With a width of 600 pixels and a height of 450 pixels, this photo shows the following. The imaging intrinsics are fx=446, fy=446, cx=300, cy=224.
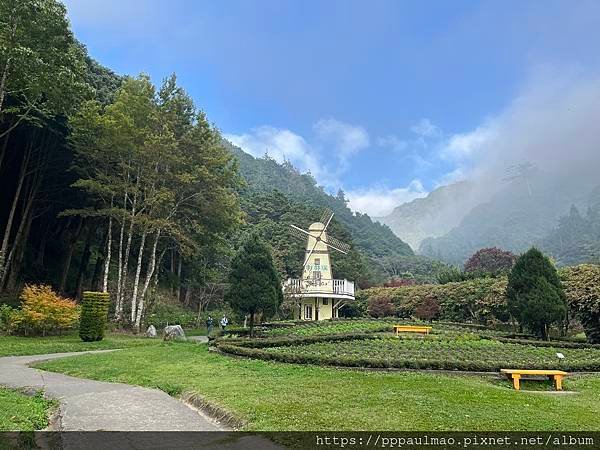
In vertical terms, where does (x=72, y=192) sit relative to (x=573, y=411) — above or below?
above

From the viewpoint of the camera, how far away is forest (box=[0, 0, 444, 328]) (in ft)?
58.2

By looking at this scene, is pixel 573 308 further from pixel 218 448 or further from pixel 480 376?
pixel 218 448

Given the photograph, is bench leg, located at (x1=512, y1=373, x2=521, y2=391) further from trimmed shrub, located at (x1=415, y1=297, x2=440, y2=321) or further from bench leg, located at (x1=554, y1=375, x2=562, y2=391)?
trimmed shrub, located at (x1=415, y1=297, x2=440, y2=321)

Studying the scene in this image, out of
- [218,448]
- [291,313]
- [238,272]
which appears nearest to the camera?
[218,448]

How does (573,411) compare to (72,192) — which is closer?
(573,411)

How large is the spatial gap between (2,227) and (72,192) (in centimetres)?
437

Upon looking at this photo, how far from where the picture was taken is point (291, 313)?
3812 cm

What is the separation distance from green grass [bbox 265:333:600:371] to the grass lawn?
1.95ft

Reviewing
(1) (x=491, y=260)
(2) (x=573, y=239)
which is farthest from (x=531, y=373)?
(2) (x=573, y=239)

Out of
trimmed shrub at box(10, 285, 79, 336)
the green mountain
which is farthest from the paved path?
the green mountain

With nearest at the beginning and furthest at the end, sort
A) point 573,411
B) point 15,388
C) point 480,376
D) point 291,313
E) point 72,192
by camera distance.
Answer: point 573,411
point 15,388
point 480,376
point 72,192
point 291,313

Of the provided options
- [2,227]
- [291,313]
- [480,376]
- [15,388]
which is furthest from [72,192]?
[480,376]

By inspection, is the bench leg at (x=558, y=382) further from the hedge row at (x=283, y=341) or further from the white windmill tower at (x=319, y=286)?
the white windmill tower at (x=319, y=286)

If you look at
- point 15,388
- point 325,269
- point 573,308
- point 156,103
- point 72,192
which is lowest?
point 15,388
